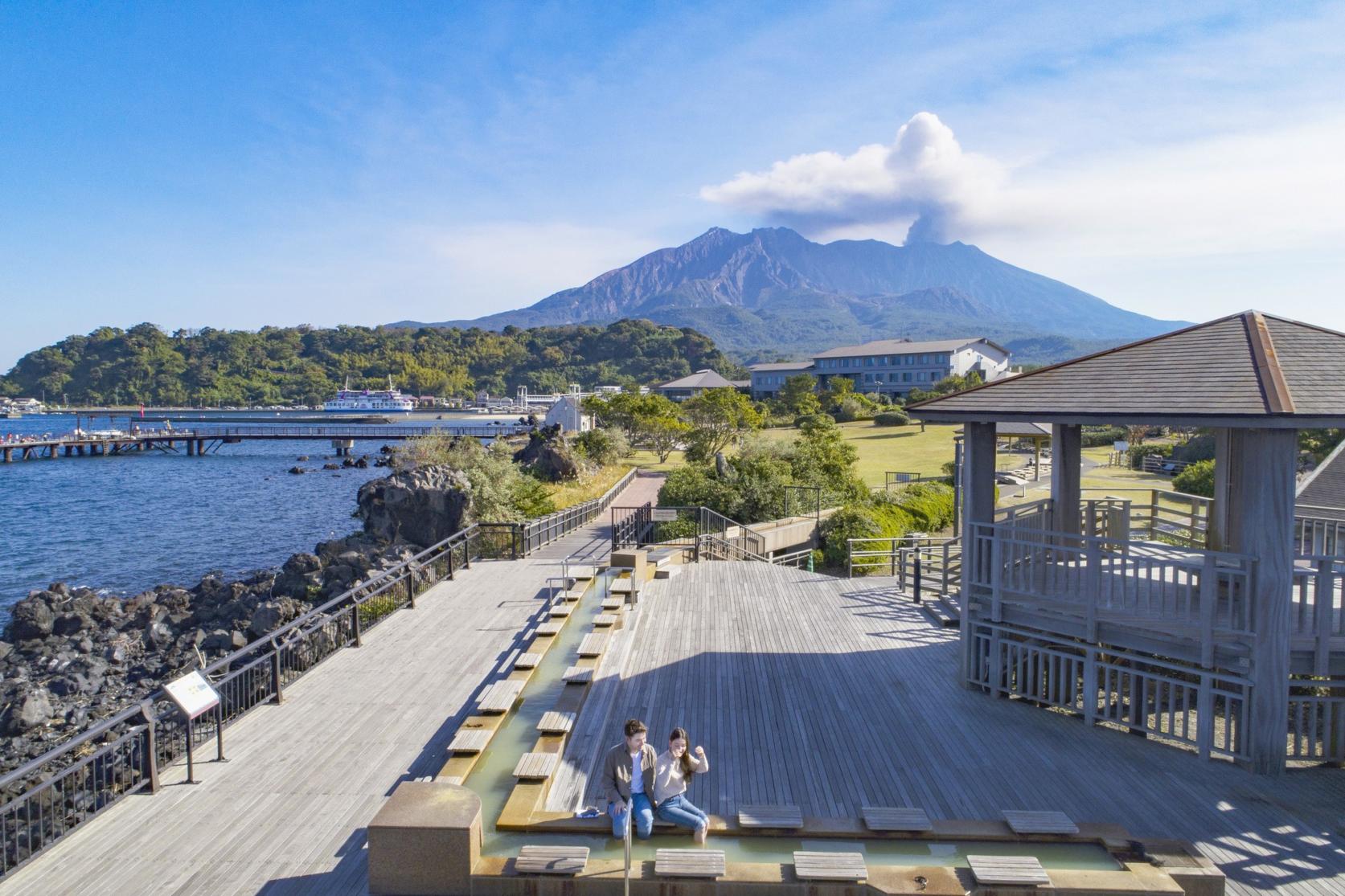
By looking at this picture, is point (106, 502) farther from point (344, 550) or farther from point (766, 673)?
point (766, 673)

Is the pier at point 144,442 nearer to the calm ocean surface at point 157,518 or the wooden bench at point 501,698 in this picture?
the calm ocean surface at point 157,518

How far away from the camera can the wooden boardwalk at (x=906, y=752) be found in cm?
648

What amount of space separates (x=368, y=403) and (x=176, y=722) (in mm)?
150004

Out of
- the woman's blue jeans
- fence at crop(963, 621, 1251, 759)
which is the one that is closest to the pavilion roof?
fence at crop(963, 621, 1251, 759)

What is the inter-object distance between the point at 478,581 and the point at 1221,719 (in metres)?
11.7

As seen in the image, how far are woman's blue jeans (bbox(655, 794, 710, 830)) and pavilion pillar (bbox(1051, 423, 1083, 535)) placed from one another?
21.5 ft

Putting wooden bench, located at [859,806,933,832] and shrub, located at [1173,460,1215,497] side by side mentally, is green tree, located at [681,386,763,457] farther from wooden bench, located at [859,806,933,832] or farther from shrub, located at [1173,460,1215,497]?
wooden bench, located at [859,806,933,832]

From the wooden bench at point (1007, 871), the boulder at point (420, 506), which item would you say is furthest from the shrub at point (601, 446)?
the wooden bench at point (1007, 871)

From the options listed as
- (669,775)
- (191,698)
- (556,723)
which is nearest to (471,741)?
(556,723)

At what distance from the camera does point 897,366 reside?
97.4m

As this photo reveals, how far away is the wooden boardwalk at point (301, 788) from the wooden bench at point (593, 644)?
1.21 m

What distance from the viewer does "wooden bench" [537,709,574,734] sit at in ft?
24.2

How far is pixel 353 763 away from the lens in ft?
25.3

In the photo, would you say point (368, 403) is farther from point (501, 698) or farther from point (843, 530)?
point (501, 698)
